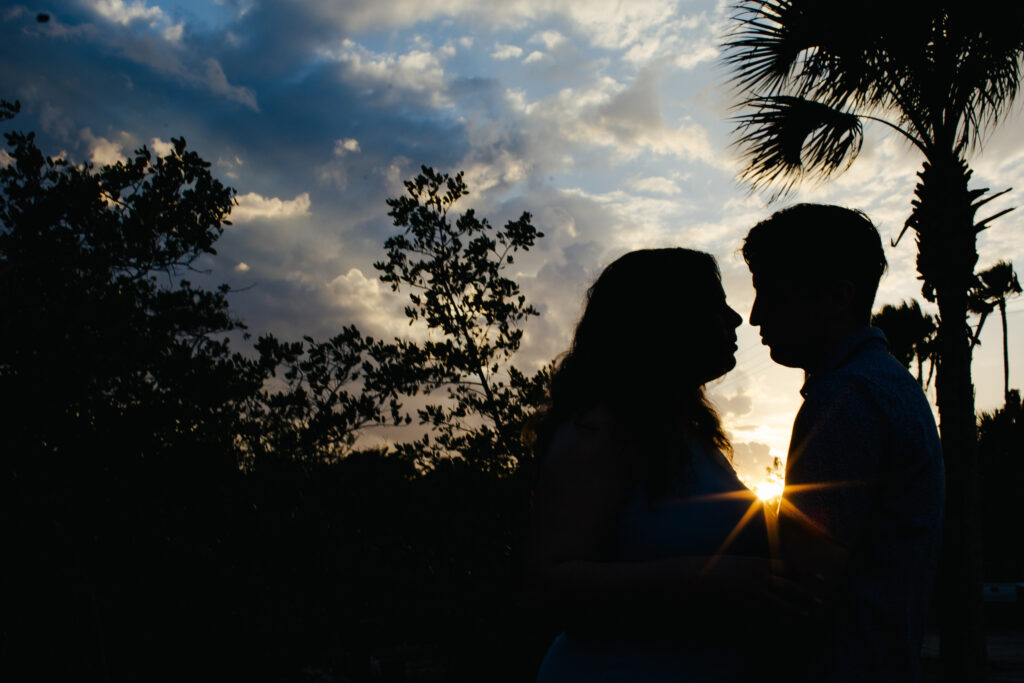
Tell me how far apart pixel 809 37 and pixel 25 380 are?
22.8 ft

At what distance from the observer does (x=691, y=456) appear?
5.20 ft

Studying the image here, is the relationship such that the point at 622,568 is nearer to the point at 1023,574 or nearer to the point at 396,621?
the point at 396,621

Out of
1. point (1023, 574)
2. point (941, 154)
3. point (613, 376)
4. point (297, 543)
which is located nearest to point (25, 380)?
point (297, 543)

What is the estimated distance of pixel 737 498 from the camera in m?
1.55

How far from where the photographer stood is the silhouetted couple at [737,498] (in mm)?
1342

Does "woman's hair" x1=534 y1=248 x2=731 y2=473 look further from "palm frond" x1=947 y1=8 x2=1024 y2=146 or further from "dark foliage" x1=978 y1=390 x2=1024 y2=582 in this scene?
"dark foliage" x1=978 y1=390 x2=1024 y2=582

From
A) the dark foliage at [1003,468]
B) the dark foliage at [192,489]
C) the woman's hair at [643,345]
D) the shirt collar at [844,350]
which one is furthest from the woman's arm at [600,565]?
the dark foliage at [1003,468]

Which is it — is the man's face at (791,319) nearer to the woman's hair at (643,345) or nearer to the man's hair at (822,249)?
the man's hair at (822,249)

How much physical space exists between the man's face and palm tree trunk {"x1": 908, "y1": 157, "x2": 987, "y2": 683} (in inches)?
168

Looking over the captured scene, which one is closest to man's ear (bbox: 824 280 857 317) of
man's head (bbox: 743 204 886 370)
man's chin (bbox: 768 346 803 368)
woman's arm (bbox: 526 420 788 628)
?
man's head (bbox: 743 204 886 370)

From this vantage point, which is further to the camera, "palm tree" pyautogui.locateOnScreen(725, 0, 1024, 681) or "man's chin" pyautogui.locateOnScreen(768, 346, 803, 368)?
"palm tree" pyautogui.locateOnScreen(725, 0, 1024, 681)

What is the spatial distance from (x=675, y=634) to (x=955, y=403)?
15.8 feet

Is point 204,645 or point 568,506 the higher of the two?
point 568,506

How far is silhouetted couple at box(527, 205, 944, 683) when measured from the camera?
4.40ft
